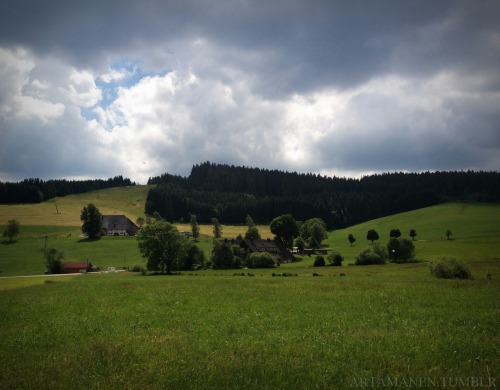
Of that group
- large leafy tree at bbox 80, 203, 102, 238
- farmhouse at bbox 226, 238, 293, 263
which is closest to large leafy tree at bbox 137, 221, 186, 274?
farmhouse at bbox 226, 238, 293, 263

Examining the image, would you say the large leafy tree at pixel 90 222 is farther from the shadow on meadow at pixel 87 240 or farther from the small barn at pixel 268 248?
the small barn at pixel 268 248

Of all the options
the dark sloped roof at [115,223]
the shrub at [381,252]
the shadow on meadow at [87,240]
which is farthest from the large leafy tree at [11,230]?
the shrub at [381,252]

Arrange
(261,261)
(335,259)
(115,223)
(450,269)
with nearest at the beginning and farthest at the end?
(450,269), (335,259), (261,261), (115,223)

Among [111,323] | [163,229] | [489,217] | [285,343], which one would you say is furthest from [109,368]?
[489,217]

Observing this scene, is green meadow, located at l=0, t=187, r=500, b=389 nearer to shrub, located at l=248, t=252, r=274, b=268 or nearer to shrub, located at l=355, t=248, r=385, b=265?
shrub, located at l=355, t=248, r=385, b=265

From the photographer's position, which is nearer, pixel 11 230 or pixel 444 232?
pixel 11 230

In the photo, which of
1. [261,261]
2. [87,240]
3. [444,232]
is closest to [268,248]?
[261,261]

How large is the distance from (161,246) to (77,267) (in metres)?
31.6

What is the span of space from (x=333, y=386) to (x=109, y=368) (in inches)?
297

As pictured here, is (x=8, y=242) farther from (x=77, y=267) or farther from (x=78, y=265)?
(x=77, y=267)

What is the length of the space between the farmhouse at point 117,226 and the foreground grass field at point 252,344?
501ft

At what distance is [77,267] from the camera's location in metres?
98.8

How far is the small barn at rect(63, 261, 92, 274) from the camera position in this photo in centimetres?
9709

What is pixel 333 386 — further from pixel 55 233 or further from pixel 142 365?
pixel 55 233
